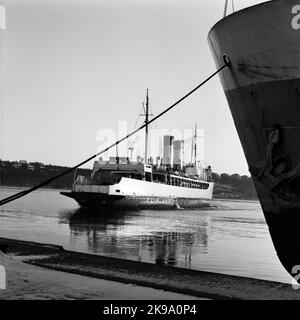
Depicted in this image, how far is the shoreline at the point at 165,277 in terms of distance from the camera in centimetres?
515

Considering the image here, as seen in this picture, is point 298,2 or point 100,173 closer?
point 298,2

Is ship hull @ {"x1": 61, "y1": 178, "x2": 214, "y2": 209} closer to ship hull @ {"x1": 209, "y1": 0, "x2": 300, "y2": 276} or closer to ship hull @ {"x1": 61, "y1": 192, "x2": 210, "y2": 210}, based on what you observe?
ship hull @ {"x1": 61, "y1": 192, "x2": 210, "y2": 210}

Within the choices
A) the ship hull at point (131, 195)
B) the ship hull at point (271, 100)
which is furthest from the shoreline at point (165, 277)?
the ship hull at point (131, 195)

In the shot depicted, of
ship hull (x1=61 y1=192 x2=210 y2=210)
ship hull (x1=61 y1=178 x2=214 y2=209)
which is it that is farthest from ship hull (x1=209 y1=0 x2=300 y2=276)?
ship hull (x1=61 y1=178 x2=214 y2=209)

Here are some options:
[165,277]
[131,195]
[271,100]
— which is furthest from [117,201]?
[271,100]

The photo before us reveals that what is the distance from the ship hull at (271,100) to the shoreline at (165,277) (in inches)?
37.6

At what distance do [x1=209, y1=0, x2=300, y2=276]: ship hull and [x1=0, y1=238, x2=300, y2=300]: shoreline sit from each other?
37.6 inches

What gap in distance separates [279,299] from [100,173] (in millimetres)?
33087

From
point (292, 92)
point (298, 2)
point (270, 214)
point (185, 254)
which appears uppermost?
point (298, 2)

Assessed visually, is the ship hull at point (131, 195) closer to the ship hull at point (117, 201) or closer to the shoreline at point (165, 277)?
the ship hull at point (117, 201)
